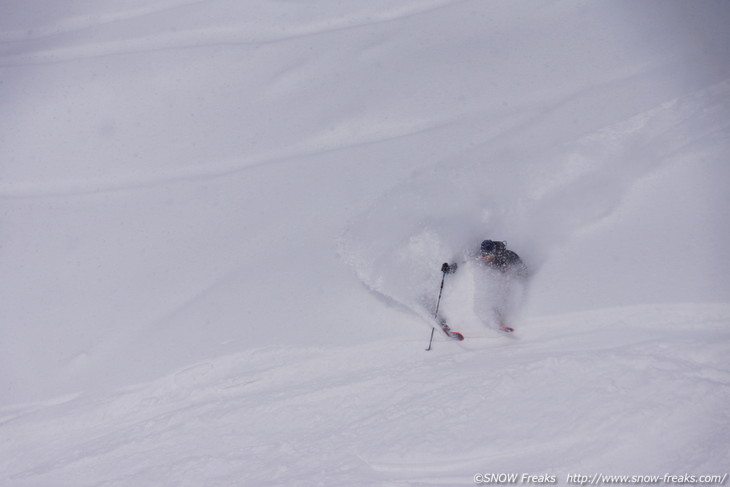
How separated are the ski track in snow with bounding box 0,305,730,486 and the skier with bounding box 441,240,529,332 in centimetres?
34

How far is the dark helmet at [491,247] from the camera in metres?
4.96

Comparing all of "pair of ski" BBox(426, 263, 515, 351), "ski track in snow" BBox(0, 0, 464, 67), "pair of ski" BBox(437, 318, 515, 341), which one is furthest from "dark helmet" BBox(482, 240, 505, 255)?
"ski track in snow" BBox(0, 0, 464, 67)

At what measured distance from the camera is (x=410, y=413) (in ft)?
13.3

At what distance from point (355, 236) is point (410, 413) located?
2.19 metres

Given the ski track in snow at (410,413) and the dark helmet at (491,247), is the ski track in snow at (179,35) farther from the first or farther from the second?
the ski track in snow at (410,413)

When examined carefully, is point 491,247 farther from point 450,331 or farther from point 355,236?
point 355,236

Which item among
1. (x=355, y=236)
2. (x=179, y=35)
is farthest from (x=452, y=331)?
(x=179, y=35)

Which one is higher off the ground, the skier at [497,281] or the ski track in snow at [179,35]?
the ski track in snow at [179,35]

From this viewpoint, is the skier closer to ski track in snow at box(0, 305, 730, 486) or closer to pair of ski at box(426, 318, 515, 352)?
pair of ski at box(426, 318, 515, 352)

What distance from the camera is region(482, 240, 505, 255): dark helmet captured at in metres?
4.96

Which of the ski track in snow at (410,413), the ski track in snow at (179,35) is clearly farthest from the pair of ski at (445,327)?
the ski track in snow at (179,35)

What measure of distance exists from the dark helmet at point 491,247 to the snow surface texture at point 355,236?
31cm

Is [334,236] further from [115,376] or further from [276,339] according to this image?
[115,376]

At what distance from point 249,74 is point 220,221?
217cm
